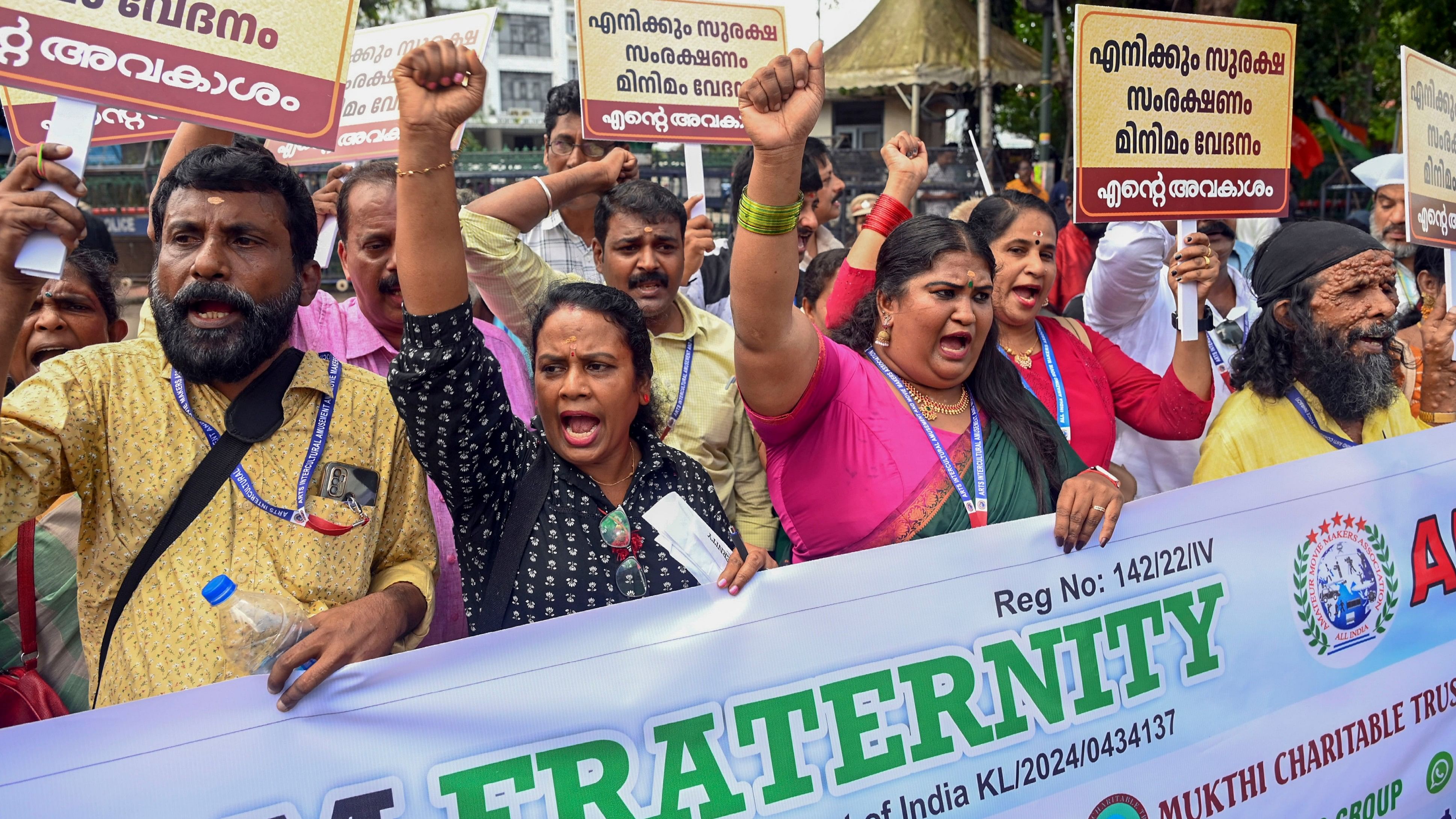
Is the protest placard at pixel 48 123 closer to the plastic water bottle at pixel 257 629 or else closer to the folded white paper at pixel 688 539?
the plastic water bottle at pixel 257 629

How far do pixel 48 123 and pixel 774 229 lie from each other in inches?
75.7

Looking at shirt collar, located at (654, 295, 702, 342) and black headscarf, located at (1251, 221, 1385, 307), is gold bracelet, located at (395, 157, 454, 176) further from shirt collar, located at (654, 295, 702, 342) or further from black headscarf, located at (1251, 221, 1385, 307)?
black headscarf, located at (1251, 221, 1385, 307)

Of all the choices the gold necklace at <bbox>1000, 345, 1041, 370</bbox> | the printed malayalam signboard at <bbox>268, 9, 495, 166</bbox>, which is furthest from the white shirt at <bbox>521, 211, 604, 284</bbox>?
the gold necklace at <bbox>1000, 345, 1041, 370</bbox>

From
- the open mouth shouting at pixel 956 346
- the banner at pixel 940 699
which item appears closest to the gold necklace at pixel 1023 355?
the open mouth shouting at pixel 956 346

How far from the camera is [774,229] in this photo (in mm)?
2291

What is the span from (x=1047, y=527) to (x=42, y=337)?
2.66 meters

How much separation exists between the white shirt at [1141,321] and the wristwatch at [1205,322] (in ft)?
0.22

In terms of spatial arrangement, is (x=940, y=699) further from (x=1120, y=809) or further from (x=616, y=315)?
(x=616, y=315)

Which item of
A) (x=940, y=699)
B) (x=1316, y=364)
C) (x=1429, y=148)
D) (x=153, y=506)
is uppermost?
(x=1429, y=148)

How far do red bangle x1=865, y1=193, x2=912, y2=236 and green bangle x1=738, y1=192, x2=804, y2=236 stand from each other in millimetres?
937

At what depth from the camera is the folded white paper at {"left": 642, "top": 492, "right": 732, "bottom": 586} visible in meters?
2.14

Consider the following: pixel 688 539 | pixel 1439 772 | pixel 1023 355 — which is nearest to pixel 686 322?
pixel 1023 355

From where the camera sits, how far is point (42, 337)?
9.90ft

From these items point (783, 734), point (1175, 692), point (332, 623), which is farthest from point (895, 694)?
point (332, 623)
